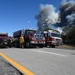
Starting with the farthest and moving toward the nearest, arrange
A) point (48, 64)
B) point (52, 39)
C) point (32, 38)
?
point (52, 39) < point (32, 38) < point (48, 64)

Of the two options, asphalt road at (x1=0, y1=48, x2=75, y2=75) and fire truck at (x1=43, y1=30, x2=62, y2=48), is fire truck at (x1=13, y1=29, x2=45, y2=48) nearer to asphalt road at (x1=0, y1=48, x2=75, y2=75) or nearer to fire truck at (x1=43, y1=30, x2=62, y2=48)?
fire truck at (x1=43, y1=30, x2=62, y2=48)

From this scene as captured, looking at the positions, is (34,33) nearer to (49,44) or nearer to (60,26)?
(49,44)

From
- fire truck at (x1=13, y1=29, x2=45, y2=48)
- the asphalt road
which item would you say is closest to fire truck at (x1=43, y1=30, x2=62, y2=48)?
fire truck at (x1=13, y1=29, x2=45, y2=48)

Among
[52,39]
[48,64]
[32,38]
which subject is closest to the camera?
[48,64]

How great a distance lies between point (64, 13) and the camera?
5079 inches

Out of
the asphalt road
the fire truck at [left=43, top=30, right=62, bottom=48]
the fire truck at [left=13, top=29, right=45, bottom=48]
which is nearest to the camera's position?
the asphalt road

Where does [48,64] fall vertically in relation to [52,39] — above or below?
below

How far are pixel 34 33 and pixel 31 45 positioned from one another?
5.48 feet

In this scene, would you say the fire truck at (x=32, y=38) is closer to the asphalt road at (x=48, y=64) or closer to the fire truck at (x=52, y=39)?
the fire truck at (x=52, y=39)

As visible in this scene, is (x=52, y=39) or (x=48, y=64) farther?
(x=52, y=39)

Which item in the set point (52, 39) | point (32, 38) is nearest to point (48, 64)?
point (32, 38)

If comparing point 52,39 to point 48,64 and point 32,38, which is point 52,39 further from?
point 48,64

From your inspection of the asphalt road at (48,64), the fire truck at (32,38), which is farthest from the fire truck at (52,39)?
the asphalt road at (48,64)

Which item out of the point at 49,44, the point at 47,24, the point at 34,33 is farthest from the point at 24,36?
the point at 47,24
